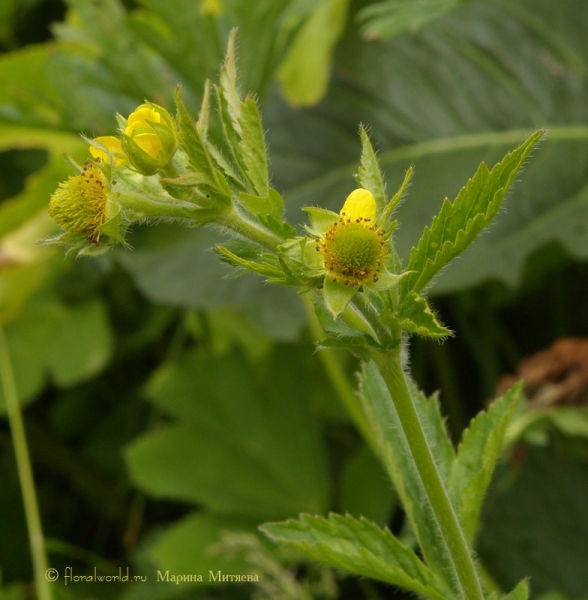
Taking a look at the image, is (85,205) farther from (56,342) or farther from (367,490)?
(56,342)

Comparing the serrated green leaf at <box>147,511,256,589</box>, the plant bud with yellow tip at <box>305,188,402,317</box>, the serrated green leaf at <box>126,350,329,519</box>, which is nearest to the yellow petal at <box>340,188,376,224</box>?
the plant bud with yellow tip at <box>305,188,402,317</box>

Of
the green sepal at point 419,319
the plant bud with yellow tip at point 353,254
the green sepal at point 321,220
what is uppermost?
the green sepal at point 321,220

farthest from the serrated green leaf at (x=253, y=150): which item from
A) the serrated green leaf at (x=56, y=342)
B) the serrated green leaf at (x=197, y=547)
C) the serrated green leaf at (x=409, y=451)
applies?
the serrated green leaf at (x=56, y=342)

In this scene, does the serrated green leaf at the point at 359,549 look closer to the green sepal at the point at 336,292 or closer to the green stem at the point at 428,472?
the green stem at the point at 428,472

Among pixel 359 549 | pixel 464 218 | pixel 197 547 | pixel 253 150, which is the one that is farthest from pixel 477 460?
pixel 197 547

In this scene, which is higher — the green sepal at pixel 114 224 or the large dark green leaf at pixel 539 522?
the green sepal at pixel 114 224

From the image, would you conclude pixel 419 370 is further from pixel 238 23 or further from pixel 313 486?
pixel 238 23
